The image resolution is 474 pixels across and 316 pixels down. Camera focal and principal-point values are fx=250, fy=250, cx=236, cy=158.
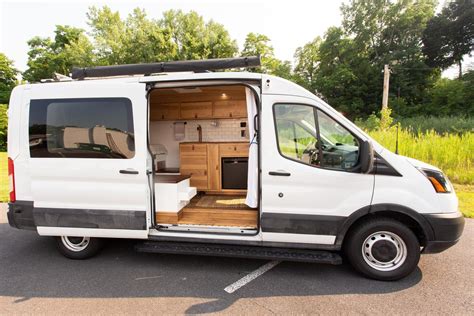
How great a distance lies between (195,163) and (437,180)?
4.51 m

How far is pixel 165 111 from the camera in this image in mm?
6633

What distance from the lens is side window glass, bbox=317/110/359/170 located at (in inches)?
114

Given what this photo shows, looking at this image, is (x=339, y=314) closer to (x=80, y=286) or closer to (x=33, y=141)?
(x=80, y=286)

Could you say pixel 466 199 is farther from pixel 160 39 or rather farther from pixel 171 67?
pixel 160 39

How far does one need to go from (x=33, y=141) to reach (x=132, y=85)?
1.49 m

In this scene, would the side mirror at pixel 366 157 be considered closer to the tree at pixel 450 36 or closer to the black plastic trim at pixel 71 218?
the black plastic trim at pixel 71 218

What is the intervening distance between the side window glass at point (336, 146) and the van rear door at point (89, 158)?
2172 millimetres

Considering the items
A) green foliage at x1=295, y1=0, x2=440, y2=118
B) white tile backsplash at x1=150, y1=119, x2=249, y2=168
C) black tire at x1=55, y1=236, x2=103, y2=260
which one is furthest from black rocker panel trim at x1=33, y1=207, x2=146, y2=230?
green foliage at x1=295, y1=0, x2=440, y2=118

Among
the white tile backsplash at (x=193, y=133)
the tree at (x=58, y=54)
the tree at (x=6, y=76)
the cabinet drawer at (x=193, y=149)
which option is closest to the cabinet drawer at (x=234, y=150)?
the cabinet drawer at (x=193, y=149)

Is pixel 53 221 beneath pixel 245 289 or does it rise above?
above

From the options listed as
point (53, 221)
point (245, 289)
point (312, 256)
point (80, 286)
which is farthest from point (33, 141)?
point (312, 256)

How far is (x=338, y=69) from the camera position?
3050cm

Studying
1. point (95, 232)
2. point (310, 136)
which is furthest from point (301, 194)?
point (95, 232)

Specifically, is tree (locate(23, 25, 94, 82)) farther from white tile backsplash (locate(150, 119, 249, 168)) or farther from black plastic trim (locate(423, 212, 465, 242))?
black plastic trim (locate(423, 212, 465, 242))
